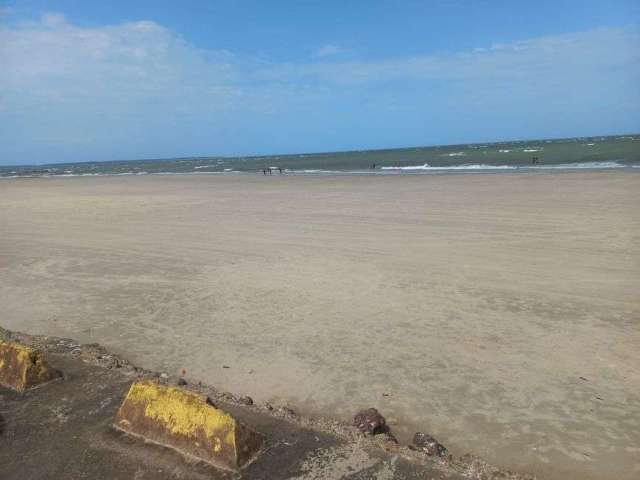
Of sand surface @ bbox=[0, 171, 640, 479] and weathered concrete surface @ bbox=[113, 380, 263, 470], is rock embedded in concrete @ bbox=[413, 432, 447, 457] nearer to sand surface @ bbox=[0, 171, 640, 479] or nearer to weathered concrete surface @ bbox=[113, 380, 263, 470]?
sand surface @ bbox=[0, 171, 640, 479]

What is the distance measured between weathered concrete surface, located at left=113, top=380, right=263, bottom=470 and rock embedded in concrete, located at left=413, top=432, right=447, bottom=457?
116 centimetres

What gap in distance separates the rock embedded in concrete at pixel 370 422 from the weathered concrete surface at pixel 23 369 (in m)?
2.69

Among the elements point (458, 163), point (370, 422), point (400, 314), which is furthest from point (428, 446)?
point (458, 163)

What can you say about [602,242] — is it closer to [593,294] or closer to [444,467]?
[593,294]

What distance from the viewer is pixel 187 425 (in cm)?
328

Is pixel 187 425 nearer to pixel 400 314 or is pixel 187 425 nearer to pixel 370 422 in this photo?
pixel 370 422

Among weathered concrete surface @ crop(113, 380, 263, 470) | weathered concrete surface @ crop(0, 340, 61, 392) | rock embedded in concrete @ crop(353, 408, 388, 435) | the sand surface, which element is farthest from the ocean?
weathered concrete surface @ crop(0, 340, 61, 392)

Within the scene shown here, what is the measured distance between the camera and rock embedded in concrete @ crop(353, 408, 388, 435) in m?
3.78

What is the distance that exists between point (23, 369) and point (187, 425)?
1872 millimetres

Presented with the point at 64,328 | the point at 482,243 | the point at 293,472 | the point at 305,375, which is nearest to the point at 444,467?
the point at 293,472

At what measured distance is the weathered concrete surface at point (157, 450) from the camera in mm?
3010

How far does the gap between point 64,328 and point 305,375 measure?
366cm

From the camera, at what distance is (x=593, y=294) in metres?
7.12

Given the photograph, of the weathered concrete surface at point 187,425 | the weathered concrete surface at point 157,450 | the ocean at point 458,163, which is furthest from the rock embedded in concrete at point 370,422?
the ocean at point 458,163
